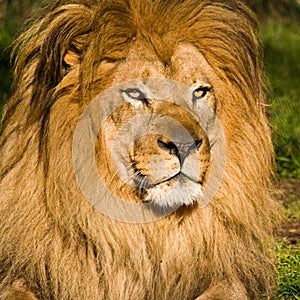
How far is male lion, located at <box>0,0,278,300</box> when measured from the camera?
12.7 feet

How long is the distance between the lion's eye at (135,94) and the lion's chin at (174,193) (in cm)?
37

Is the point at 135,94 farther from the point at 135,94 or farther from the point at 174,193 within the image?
the point at 174,193

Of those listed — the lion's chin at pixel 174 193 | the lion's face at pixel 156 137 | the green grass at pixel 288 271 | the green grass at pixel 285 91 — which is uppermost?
the lion's face at pixel 156 137

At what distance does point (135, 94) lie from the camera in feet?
12.7

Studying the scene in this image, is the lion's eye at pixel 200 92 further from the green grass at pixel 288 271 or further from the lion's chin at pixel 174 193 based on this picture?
the green grass at pixel 288 271

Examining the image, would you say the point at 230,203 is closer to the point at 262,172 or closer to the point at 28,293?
the point at 262,172

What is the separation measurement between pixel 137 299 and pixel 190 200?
0.55 metres

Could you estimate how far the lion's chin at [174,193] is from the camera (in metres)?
3.69

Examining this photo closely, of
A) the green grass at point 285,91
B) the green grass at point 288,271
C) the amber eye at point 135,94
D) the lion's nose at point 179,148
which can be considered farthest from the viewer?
the green grass at point 285,91

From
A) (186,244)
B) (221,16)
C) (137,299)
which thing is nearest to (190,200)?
(186,244)

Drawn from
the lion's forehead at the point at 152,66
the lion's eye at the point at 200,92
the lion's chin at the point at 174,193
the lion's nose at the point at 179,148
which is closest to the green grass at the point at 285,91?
the lion's eye at the point at 200,92

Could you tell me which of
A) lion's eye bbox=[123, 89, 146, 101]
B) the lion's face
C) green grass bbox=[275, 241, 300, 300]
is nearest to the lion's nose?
the lion's face

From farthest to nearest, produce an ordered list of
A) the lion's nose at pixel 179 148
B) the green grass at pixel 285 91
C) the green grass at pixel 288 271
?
the green grass at pixel 285 91 → the green grass at pixel 288 271 → the lion's nose at pixel 179 148

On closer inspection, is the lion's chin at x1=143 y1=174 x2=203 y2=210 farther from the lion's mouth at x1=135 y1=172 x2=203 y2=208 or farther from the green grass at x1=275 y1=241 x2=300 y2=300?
the green grass at x1=275 y1=241 x2=300 y2=300
